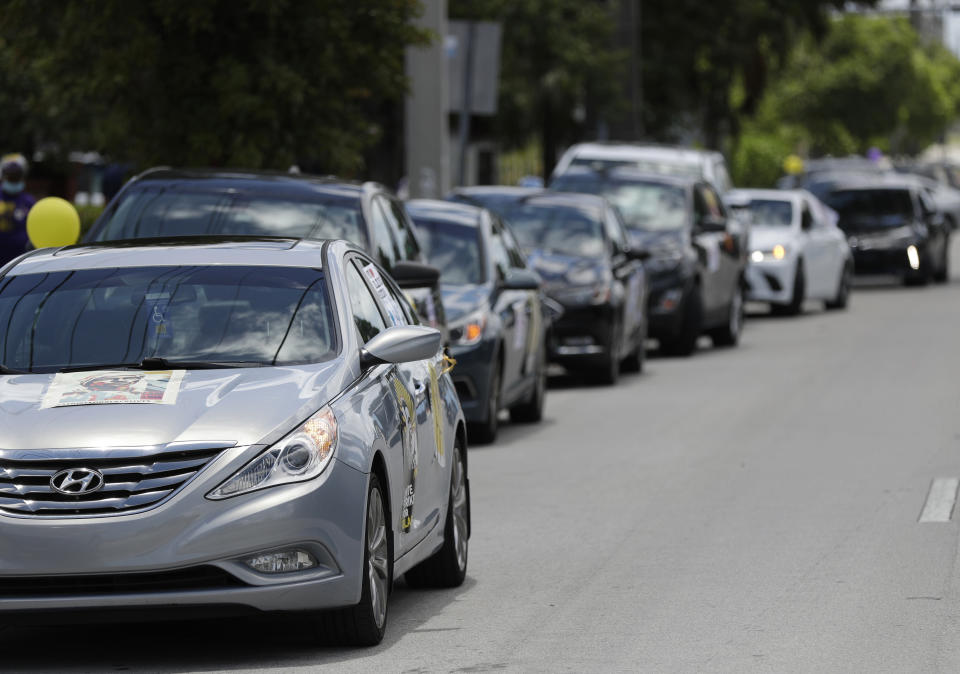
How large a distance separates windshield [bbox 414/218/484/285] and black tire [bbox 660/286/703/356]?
22.6ft

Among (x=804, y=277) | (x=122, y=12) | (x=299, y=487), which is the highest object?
(x=122, y=12)

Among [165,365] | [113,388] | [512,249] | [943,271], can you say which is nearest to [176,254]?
[165,365]

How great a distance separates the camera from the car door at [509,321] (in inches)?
613

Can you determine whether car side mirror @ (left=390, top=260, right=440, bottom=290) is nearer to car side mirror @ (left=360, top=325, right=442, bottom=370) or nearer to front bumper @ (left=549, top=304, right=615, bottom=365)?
car side mirror @ (left=360, top=325, right=442, bottom=370)

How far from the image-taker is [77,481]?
710cm

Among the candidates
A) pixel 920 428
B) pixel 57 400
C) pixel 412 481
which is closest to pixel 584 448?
pixel 920 428

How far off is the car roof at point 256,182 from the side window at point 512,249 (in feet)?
12.0

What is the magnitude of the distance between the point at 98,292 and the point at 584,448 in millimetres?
7071

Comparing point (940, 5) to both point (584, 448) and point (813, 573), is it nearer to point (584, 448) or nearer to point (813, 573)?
point (584, 448)

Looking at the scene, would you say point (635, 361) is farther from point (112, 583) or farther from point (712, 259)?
point (112, 583)

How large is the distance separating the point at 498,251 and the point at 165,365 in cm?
874

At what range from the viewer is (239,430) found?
23.9 ft

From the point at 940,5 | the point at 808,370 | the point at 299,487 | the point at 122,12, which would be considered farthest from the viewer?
the point at 940,5

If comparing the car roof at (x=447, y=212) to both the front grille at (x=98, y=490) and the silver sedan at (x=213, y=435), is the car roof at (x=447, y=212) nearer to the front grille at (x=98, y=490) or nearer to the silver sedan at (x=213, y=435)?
the silver sedan at (x=213, y=435)
